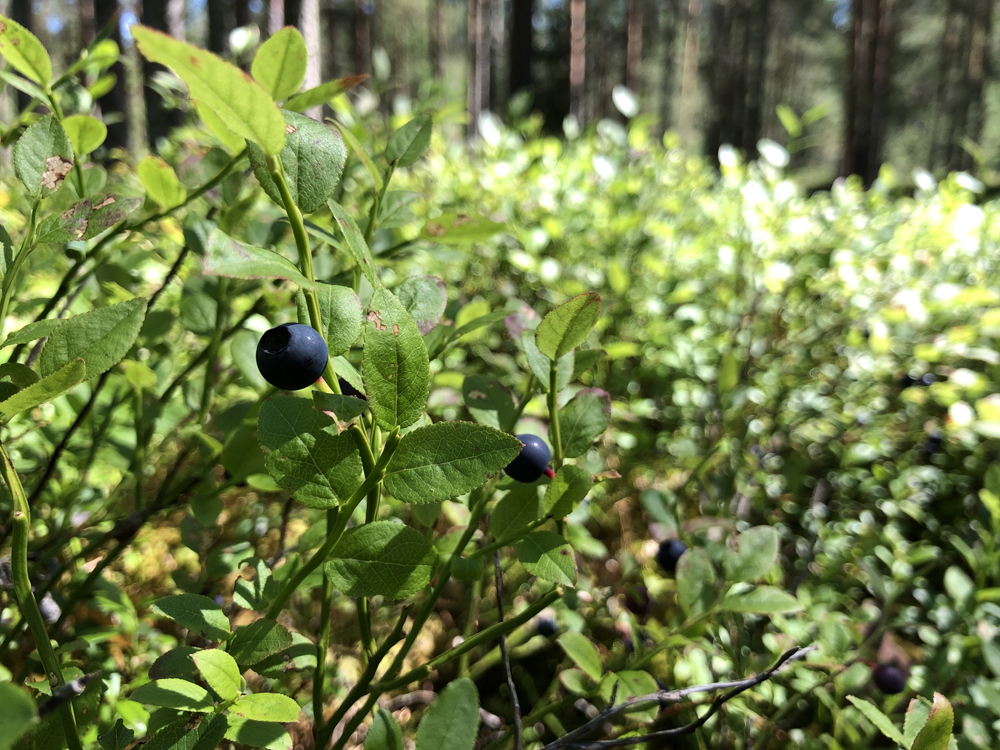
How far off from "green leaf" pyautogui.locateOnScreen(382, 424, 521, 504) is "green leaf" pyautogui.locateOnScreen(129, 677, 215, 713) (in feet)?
0.61

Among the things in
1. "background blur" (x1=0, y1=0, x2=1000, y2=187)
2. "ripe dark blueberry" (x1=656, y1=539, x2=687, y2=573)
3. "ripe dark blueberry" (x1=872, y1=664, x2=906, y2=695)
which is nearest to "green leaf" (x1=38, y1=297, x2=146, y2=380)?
"ripe dark blueberry" (x1=656, y1=539, x2=687, y2=573)

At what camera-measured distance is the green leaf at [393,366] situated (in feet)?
1.31

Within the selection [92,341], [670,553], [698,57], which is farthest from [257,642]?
[698,57]

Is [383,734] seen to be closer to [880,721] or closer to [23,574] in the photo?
[23,574]

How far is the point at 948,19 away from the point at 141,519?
84.8ft

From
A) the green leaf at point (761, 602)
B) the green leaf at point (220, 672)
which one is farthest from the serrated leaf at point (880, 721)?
the green leaf at point (220, 672)

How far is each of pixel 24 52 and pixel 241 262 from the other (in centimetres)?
45

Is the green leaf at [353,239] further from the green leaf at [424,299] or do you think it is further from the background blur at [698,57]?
the background blur at [698,57]

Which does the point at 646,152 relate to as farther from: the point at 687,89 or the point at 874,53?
the point at 687,89

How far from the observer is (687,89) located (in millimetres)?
16422

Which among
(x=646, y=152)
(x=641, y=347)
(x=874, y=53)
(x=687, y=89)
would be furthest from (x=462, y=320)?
(x=687, y=89)

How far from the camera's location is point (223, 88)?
34 centimetres

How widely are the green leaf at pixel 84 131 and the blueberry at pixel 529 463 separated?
52cm

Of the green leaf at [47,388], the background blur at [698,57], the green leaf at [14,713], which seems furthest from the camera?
the background blur at [698,57]
